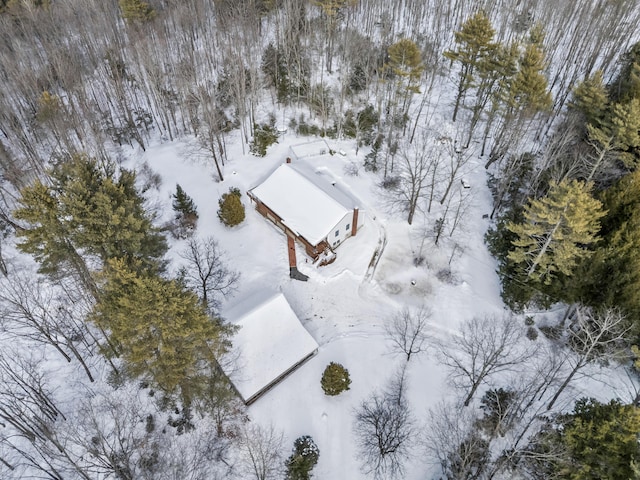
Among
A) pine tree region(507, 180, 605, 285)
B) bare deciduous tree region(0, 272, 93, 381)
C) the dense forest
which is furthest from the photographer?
bare deciduous tree region(0, 272, 93, 381)

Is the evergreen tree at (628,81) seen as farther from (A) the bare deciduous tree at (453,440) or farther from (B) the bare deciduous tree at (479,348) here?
(A) the bare deciduous tree at (453,440)

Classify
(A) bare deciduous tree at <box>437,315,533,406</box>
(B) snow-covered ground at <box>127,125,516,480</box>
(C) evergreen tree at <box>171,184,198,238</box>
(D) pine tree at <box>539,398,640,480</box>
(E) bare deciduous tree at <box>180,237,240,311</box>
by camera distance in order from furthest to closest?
(C) evergreen tree at <box>171,184,198,238</box> → (E) bare deciduous tree at <box>180,237,240,311</box> → (A) bare deciduous tree at <box>437,315,533,406</box> → (B) snow-covered ground at <box>127,125,516,480</box> → (D) pine tree at <box>539,398,640,480</box>

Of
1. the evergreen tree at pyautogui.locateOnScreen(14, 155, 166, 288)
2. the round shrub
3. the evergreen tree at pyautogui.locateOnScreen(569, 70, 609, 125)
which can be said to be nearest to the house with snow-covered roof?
the round shrub

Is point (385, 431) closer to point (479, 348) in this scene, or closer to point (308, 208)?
point (479, 348)

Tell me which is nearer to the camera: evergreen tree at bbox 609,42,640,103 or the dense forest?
the dense forest

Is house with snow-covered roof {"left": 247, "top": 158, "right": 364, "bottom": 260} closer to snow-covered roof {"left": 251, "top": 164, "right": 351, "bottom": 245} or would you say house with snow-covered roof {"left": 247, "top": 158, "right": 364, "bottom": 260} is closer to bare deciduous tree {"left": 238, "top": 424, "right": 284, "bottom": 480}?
snow-covered roof {"left": 251, "top": 164, "right": 351, "bottom": 245}

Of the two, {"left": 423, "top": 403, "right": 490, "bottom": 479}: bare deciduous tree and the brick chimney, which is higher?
the brick chimney

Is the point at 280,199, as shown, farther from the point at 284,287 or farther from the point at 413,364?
the point at 413,364
